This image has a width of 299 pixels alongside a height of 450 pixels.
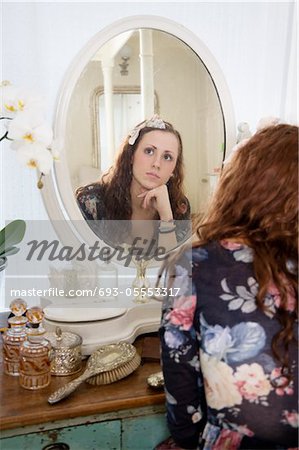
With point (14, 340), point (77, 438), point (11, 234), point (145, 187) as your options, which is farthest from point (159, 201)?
point (77, 438)

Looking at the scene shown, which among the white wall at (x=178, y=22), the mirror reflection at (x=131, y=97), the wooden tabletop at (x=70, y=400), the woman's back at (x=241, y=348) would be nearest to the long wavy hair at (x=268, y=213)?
the woman's back at (x=241, y=348)

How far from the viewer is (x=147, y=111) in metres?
1.14

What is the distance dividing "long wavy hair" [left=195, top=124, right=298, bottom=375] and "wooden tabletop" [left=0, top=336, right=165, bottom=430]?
0.32 meters

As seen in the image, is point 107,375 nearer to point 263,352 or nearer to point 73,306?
point 73,306

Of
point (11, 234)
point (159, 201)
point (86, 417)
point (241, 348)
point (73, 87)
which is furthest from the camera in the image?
point (159, 201)

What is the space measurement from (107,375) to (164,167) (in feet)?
1.83

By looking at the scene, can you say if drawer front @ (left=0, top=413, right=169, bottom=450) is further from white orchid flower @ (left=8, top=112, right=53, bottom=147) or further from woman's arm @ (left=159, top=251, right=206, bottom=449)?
white orchid flower @ (left=8, top=112, right=53, bottom=147)

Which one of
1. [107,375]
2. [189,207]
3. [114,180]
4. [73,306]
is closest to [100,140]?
[114,180]

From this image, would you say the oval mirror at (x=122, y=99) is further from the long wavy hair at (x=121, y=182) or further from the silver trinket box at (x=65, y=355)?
the silver trinket box at (x=65, y=355)

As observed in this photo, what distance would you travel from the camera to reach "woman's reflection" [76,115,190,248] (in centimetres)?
114

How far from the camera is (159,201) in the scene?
3.90 ft

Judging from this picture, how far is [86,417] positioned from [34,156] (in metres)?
0.50

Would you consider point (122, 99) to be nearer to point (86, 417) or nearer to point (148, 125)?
point (148, 125)

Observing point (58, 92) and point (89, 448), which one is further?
point (58, 92)
